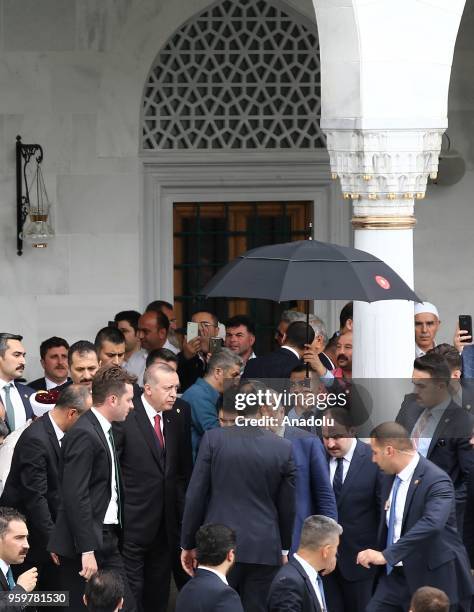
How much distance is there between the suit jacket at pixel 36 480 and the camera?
9211mm

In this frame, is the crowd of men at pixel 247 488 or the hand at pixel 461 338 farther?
the hand at pixel 461 338

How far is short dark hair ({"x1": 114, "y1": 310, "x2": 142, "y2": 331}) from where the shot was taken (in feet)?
42.2

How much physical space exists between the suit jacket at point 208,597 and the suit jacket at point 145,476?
69.2 inches

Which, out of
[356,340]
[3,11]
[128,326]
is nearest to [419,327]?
[356,340]

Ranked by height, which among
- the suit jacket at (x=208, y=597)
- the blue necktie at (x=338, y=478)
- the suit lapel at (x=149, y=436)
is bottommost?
the suit jacket at (x=208, y=597)

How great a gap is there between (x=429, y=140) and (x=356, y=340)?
4.28 ft

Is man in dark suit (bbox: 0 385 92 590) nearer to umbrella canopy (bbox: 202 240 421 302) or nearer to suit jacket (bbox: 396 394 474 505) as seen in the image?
umbrella canopy (bbox: 202 240 421 302)

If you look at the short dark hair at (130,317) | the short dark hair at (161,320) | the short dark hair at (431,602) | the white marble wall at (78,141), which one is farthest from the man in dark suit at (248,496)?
the white marble wall at (78,141)

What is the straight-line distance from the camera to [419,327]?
11805 millimetres

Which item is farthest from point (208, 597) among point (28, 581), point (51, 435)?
point (51, 435)

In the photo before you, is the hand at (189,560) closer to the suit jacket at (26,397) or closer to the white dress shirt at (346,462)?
the white dress shirt at (346,462)

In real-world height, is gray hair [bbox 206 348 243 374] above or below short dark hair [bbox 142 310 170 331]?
below

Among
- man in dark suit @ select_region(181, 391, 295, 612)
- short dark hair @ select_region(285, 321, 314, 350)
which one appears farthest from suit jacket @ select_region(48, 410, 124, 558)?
short dark hair @ select_region(285, 321, 314, 350)

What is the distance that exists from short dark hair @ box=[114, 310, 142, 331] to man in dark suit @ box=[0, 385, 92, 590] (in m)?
3.41
